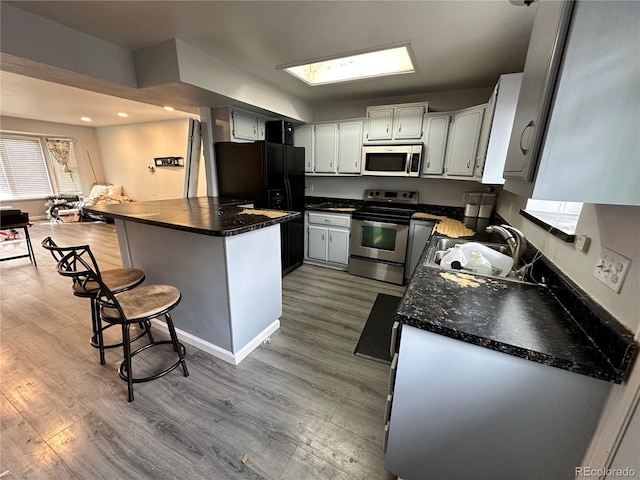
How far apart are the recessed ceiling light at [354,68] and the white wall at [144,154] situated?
337 cm

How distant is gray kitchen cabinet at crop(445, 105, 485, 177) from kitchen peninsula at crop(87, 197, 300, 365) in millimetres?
2189

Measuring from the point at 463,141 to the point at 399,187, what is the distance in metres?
1.03

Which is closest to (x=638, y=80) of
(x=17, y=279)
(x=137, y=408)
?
(x=137, y=408)

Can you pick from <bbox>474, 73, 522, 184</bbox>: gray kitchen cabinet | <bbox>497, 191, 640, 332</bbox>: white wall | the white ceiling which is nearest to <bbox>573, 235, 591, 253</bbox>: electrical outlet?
<bbox>497, 191, 640, 332</bbox>: white wall

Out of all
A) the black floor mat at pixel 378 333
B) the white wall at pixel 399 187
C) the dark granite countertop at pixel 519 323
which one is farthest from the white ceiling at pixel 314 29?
the black floor mat at pixel 378 333

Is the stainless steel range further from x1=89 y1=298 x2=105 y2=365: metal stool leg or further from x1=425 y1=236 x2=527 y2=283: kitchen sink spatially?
x1=89 y1=298 x2=105 y2=365: metal stool leg

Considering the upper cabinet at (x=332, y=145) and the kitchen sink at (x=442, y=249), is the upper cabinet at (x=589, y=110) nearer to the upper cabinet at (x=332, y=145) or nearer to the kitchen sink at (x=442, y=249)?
the kitchen sink at (x=442, y=249)

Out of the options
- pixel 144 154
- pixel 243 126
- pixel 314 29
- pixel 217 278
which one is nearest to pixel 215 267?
pixel 217 278

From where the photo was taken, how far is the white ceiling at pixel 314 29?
1629 mm

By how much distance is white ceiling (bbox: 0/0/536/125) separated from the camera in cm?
163

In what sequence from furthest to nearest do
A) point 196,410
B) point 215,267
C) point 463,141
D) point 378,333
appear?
point 463,141 → point 378,333 → point 215,267 → point 196,410

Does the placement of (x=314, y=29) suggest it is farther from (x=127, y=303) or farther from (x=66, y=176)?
(x=66, y=176)

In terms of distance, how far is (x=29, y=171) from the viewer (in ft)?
20.1

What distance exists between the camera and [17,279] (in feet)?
10.7
